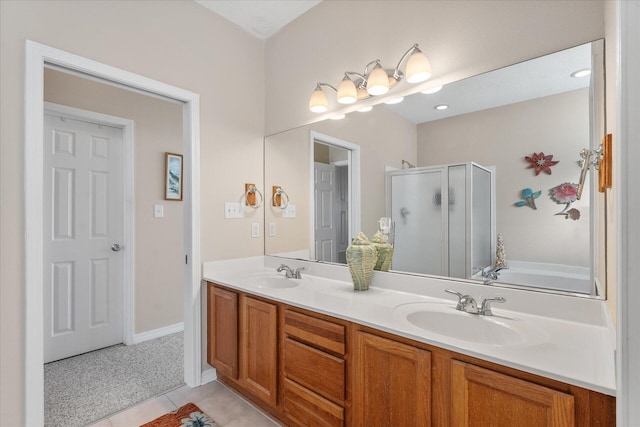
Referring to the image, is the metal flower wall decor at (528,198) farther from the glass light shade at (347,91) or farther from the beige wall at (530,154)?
the glass light shade at (347,91)

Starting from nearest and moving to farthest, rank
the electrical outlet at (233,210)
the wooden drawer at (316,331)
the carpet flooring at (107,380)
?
the wooden drawer at (316,331)
the carpet flooring at (107,380)
the electrical outlet at (233,210)

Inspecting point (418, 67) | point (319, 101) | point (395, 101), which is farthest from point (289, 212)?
point (418, 67)

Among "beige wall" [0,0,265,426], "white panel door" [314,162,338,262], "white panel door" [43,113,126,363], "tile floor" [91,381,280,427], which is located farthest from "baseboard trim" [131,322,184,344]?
"white panel door" [314,162,338,262]

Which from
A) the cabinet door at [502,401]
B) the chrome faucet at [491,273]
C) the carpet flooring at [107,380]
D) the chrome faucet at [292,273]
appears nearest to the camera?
Answer: the cabinet door at [502,401]

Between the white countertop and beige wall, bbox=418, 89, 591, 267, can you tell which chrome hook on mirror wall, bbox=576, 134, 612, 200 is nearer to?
beige wall, bbox=418, 89, 591, 267

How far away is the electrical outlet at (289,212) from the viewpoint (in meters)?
2.46

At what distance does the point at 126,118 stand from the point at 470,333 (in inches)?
123

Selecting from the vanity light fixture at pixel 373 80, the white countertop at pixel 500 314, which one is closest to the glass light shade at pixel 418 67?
the vanity light fixture at pixel 373 80

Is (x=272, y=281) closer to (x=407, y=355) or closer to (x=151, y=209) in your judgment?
(x=407, y=355)

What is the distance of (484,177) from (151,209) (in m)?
2.81

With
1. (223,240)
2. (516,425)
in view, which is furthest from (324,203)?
(516,425)

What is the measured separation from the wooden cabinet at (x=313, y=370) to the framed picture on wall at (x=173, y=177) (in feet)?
7.00

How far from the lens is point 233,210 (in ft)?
7.93

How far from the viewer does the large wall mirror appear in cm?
130
